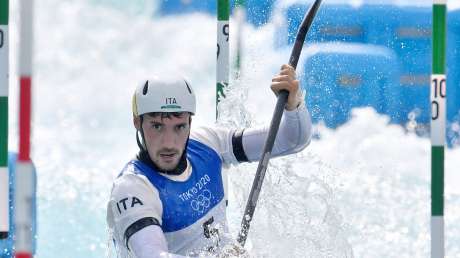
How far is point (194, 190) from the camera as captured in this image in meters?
3.92

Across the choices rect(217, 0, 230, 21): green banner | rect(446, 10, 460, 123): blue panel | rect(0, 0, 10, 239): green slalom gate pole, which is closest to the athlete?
rect(0, 0, 10, 239): green slalom gate pole

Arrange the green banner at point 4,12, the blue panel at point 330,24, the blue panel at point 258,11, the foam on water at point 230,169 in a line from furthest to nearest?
the blue panel at point 258,11 → the blue panel at point 330,24 → the foam on water at point 230,169 → the green banner at point 4,12

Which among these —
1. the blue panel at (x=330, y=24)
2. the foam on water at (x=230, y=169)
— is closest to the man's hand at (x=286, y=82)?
the foam on water at (x=230, y=169)

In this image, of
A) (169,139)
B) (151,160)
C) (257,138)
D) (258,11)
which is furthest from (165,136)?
(258,11)

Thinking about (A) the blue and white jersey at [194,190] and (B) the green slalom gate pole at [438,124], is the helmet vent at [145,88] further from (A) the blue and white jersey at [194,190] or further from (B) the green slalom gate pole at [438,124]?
(B) the green slalom gate pole at [438,124]

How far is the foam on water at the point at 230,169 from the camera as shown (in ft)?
14.7

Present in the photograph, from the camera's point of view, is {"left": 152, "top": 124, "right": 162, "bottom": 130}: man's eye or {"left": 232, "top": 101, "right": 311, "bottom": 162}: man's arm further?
{"left": 232, "top": 101, "right": 311, "bottom": 162}: man's arm

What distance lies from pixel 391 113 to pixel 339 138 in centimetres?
70

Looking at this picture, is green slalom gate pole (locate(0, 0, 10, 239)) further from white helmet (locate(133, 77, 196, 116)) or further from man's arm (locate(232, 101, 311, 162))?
man's arm (locate(232, 101, 311, 162))

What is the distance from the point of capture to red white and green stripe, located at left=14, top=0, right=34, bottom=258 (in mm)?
2119

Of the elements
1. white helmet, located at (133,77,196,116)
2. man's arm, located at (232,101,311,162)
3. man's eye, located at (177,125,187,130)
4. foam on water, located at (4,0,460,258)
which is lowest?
foam on water, located at (4,0,460,258)

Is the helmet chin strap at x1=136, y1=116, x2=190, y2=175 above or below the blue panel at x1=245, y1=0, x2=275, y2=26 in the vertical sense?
below

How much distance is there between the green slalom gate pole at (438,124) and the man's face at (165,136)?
98cm

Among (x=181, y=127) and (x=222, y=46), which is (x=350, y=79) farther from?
(x=181, y=127)
